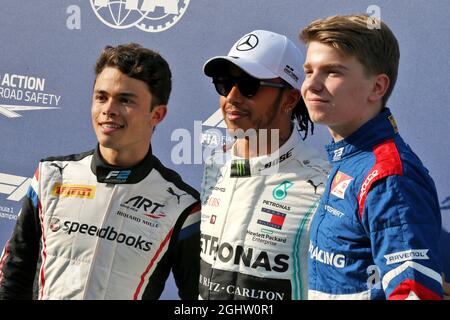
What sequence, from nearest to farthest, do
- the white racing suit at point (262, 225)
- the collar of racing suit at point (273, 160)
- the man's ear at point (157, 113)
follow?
the white racing suit at point (262, 225) → the collar of racing suit at point (273, 160) → the man's ear at point (157, 113)

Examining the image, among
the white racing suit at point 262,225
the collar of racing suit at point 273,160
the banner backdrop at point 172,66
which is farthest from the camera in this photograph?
the banner backdrop at point 172,66

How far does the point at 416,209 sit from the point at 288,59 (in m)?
0.90

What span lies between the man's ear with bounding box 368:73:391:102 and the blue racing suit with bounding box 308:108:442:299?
0.04 meters

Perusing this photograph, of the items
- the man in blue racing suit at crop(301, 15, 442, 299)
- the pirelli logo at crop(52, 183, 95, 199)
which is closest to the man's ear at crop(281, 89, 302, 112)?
the man in blue racing suit at crop(301, 15, 442, 299)

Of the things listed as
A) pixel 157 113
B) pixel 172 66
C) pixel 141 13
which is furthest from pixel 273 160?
pixel 141 13

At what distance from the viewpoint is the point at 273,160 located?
7.29ft

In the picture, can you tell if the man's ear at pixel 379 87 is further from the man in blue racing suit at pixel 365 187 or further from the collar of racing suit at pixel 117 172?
the collar of racing suit at pixel 117 172

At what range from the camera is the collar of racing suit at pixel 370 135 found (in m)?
1.77

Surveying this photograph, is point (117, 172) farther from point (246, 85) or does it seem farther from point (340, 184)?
point (340, 184)

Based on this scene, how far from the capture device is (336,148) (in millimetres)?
1867

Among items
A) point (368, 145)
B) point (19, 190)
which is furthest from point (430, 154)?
point (19, 190)

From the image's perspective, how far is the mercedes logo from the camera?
231 centimetres

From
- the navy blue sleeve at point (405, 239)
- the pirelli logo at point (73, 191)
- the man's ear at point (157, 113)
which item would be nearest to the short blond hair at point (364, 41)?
the navy blue sleeve at point (405, 239)
